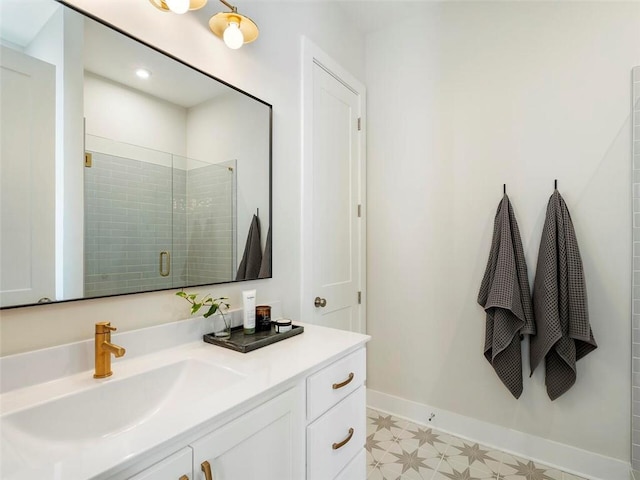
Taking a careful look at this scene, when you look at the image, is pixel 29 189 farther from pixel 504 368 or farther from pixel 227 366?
pixel 504 368

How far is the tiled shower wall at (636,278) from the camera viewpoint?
1.61 m

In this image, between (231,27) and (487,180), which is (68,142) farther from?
(487,180)

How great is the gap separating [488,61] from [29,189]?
2322 mm

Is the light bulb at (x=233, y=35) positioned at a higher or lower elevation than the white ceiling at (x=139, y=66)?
higher

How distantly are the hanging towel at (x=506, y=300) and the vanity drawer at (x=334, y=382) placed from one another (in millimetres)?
935

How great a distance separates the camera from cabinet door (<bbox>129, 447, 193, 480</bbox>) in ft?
2.08

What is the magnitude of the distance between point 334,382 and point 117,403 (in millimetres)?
649

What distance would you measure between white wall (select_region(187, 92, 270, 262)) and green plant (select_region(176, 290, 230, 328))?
175mm

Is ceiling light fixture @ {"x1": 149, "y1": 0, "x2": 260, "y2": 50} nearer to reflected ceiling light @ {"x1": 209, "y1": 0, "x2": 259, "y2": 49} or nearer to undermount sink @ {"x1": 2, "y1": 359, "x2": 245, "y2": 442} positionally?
reflected ceiling light @ {"x1": 209, "y1": 0, "x2": 259, "y2": 49}

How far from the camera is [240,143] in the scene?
4.92 feet

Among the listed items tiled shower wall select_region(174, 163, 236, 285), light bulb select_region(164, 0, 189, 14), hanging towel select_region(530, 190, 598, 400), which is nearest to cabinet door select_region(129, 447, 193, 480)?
tiled shower wall select_region(174, 163, 236, 285)

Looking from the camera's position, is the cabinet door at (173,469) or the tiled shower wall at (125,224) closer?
the cabinet door at (173,469)

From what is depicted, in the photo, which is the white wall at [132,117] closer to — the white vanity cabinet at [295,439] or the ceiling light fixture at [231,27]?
the ceiling light fixture at [231,27]

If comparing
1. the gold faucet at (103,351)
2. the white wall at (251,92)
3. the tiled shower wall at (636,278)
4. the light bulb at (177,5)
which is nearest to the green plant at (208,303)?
the white wall at (251,92)
